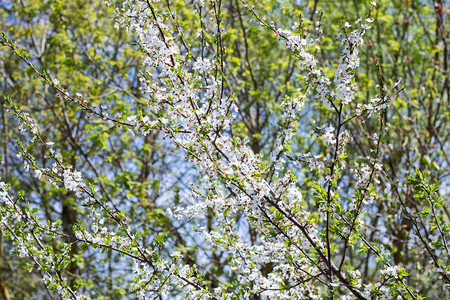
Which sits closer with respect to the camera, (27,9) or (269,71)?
(27,9)

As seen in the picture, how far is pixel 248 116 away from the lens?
7.59 metres

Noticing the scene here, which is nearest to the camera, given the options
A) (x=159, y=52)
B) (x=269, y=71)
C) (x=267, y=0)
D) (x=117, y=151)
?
(x=159, y=52)

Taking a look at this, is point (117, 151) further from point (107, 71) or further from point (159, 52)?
point (159, 52)

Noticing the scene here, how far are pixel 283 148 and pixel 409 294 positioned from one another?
1.45 meters

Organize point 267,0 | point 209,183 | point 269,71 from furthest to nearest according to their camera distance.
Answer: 1. point 269,71
2. point 267,0
3. point 209,183

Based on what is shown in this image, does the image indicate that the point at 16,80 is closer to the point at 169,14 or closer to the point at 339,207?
the point at 169,14

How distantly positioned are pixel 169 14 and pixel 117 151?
6.08m

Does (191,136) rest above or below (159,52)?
below

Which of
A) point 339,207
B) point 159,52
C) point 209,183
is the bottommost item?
point 339,207

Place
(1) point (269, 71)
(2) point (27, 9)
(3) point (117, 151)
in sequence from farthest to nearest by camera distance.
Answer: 1. (3) point (117, 151)
2. (1) point (269, 71)
3. (2) point (27, 9)

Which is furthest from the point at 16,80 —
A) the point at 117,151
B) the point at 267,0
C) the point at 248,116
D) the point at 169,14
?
the point at 169,14

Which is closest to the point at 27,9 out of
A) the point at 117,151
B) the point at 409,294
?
the point at 117,151

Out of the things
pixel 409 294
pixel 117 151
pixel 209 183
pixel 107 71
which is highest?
pixel 107 71

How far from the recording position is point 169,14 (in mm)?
3322
